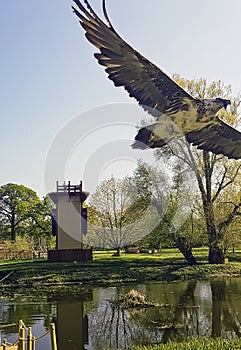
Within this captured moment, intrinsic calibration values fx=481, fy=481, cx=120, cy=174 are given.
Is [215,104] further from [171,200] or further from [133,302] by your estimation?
[171,200]

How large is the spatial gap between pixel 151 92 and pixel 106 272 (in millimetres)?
17806

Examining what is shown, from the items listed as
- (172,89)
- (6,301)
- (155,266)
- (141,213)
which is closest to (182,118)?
(172,89)

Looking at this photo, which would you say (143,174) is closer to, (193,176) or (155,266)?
(193,176)

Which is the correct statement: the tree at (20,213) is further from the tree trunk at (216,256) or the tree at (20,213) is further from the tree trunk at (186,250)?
the tree trunk at (216,256)

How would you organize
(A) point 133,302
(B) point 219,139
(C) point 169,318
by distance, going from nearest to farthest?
(B) point 219,139 → (C) point 169,318 → (A) point 133,302

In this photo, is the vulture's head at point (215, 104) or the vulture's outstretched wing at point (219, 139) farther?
the vulture's outstretched wing at point (219, 139)

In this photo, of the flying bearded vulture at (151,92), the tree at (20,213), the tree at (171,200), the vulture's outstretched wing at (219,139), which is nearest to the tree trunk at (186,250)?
the tree at (171,200)

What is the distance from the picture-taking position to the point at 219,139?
6.35 m

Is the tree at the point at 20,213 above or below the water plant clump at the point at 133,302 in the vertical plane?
above

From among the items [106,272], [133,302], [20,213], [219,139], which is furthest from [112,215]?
[219,139]

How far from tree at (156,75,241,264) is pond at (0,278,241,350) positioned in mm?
6900

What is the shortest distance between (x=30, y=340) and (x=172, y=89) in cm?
418

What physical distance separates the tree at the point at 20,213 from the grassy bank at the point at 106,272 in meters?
12.9

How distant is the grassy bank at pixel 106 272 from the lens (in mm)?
21078
